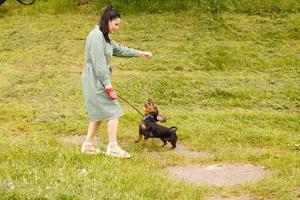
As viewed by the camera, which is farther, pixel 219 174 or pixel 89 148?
pixel 89 148

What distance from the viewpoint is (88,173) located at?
5754 mm

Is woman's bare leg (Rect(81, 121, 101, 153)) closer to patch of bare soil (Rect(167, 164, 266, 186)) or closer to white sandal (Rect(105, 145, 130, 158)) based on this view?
white sandal (Rect(105, 145, 130, 158))

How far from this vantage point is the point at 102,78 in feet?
23.4

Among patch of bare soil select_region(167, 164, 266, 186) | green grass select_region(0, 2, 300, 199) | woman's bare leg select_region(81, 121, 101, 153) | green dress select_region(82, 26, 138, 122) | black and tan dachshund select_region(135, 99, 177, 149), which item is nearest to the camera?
green grass select_region(0, 2, 300, 199)

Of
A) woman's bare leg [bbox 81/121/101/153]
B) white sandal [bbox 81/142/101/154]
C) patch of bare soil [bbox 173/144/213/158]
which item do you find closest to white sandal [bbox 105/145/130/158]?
white sandal [bbox 81/142/101/154]

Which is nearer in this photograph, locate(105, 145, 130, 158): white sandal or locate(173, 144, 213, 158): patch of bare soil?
locate(105, 145, 130, 158): white sandal

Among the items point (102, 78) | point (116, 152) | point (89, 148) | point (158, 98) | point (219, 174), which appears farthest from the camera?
point (158, 98)

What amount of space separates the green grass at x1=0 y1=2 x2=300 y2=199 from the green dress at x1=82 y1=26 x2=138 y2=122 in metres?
0.62

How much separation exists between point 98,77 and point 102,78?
60mm

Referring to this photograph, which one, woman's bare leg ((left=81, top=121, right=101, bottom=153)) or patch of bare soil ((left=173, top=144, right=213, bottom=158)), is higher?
woman's bare leg ((left=81, top=121, right=101, bottom=153))

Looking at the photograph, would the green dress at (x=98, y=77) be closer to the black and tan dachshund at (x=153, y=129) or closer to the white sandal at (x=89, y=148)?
the white sandal at (x=89, y=148)

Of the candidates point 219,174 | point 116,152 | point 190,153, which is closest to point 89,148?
point 116,152

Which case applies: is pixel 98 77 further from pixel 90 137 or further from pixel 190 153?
pixel 190 153

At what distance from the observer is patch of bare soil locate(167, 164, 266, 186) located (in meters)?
6.53
